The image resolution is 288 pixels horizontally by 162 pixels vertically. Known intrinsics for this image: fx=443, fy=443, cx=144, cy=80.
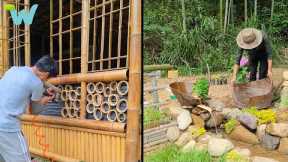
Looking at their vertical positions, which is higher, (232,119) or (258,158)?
(232,119)

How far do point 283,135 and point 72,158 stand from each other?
1.97 metres

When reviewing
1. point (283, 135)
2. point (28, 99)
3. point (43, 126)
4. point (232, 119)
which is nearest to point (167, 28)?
point (232, 119)

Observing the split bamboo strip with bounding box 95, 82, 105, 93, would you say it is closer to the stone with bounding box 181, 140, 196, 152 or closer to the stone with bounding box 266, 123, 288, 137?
the stone with bounding box 181, 140, 196, 152

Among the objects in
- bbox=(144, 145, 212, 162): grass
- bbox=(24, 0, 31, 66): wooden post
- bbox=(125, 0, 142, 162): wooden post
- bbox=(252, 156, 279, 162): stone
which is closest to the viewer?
bbox=(252, 156, 279, 162): stone

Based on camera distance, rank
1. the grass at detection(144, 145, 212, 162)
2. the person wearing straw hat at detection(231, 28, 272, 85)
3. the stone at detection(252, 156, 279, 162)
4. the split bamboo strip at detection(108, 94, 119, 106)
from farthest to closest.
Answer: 1. the split bamboo strip at detection(108, 94, 119, 106)
2. the person wearing straw hat at detection(231, 28, 272, 85)
3. the grass at detection(144, 145, 212, 162)
4. the stone at detection(252, 156, 279, 162)

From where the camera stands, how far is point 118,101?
136 inches

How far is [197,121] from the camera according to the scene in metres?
3.10

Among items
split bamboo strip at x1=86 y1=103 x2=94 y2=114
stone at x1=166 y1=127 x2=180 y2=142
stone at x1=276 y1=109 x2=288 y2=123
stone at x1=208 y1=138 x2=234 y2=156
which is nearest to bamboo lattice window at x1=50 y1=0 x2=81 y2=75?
split bamboo strip at x1=86 y1=103 x2=94 y2=114

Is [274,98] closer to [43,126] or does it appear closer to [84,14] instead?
[84,14]

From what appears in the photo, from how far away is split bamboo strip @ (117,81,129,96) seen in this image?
3372mm

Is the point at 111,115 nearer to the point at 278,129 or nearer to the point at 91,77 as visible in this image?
the point at 91,77

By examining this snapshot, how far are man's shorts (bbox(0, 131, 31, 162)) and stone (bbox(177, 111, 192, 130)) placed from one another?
50.1 inches

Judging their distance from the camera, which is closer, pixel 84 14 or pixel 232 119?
pixel 232 119

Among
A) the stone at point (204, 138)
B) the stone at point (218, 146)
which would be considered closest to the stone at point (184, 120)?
the stone at point (204, 138)
